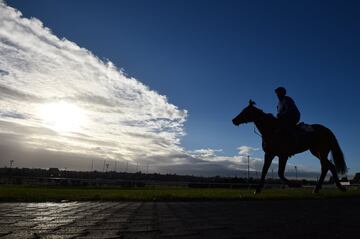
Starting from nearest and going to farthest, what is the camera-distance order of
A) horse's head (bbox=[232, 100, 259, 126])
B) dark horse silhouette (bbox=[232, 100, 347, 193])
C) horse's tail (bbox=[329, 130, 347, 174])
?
dark horse silhouette (bbox=[232, 100, 347, 193])
horse's head (bbox=[232, 100, 259, 126])
horse's tail (bbox=[329, 130, 347, 174])

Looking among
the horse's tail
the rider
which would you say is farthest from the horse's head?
the horse's tail

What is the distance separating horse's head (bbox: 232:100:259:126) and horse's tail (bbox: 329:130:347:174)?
3.20 metres

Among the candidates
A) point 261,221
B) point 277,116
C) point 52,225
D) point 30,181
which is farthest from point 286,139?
point 30,181

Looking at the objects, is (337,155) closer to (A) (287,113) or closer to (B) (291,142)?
(B) (291,142)

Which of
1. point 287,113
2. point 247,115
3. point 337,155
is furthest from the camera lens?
point 337,155

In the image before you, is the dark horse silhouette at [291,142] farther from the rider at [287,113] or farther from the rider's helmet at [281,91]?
the rider's helmet at [281,91]

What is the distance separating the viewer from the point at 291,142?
38.9 ft

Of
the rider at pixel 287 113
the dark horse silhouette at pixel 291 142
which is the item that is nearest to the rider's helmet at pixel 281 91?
the rider at pixel 287 113

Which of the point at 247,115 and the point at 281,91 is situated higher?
the point at 281,91

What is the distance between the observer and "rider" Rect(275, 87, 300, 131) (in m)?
11.8

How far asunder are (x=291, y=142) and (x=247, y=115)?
167 cm

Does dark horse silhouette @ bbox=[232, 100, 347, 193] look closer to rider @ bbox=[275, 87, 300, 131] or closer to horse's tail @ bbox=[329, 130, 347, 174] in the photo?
horse's tail @ bbox=[329, 130, 347, 174]

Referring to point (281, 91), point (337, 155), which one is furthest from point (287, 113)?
point (337, 155)

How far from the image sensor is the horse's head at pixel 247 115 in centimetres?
1223
